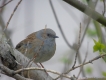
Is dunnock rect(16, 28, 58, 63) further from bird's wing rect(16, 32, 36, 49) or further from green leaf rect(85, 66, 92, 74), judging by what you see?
green leaf rect(85, 66, 92, 74)

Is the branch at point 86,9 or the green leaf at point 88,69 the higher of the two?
the branch at point 86,9

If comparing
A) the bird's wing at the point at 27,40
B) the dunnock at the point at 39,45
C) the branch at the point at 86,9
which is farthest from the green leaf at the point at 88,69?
the branch at the point at 86,9

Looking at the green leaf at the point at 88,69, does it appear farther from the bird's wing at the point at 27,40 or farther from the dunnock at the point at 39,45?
the bird's wing at the point at 27,40

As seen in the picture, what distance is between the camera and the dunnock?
455 centimetres

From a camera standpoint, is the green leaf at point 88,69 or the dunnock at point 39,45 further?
the green leaf at point 88,69

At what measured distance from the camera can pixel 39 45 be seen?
4.62 m

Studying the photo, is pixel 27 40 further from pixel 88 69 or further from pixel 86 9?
pixel 86 9

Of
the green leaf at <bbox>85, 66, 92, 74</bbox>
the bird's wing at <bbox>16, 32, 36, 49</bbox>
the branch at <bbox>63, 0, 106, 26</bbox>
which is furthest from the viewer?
the green leaf at <bbox>85, 66, 92, 74</bbox>

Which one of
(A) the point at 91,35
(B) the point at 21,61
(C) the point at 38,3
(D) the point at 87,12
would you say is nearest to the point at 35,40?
(A) the point at 91,35

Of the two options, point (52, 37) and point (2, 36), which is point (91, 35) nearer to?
point (52, 37)

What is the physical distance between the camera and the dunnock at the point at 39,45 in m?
4.55

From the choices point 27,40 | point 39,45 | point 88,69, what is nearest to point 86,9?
point 39,45

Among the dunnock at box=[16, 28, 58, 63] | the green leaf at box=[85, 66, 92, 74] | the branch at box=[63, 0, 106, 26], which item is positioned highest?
the branch at box=[63, 0, 106, 26]

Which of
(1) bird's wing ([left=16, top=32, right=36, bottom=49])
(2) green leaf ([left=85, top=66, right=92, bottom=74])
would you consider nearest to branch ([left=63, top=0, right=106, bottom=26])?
(1) bird's wing ([left=16, top=32, right=36, bottom=49])
